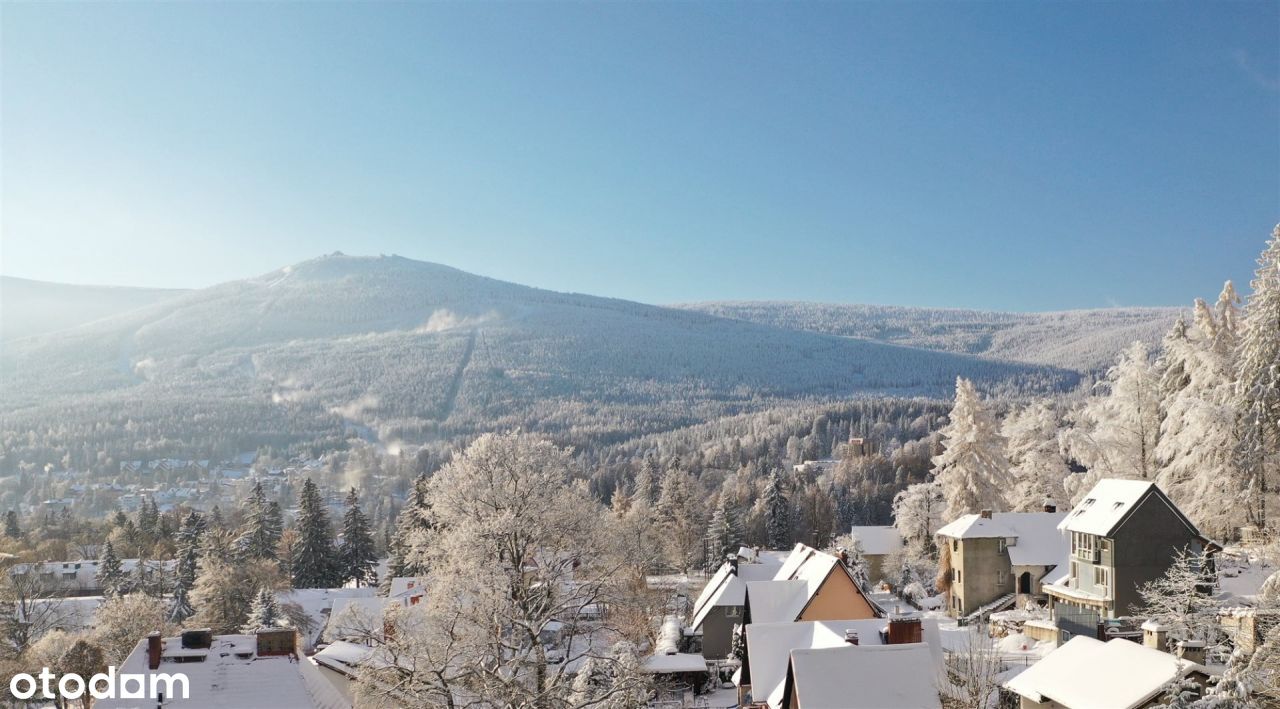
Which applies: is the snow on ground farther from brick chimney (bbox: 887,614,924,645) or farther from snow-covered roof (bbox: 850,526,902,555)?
snow-covered roof (bbox: 850,526,902,555)

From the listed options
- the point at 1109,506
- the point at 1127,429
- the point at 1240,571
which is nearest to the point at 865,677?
the point at 1109,506

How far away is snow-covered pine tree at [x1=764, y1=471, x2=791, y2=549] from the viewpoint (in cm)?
8162

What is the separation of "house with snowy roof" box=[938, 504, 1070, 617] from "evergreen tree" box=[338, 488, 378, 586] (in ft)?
156

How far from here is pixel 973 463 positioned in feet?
173

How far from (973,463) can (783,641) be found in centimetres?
3022

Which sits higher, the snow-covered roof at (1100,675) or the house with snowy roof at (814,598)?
the snow-covered roof at (1100,675)

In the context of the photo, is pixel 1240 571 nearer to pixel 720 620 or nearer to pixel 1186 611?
pixel 1186 611

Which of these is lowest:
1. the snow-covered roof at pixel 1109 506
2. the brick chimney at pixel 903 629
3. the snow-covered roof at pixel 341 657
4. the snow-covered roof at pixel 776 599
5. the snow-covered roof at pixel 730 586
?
the snow-covered roof at pixel 730 586

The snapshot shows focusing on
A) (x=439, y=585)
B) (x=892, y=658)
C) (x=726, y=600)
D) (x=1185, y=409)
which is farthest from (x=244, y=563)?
(x=1185, y=409)

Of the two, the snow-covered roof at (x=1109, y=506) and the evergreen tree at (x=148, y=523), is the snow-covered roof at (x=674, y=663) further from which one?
the evergreen tree at (x=148, y=523)

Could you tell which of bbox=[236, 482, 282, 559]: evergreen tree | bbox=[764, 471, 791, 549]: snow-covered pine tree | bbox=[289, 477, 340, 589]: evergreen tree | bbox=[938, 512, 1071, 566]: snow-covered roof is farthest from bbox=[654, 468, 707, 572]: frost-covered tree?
bbox=[236, 482, 282, 559]: evergreen tree

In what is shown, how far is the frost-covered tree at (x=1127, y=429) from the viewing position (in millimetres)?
41344

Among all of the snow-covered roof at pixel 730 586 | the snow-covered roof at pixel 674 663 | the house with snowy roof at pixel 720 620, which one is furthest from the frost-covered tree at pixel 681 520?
the snow-covered roof at pixel 674 663

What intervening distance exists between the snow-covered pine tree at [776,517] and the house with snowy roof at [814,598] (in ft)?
143
